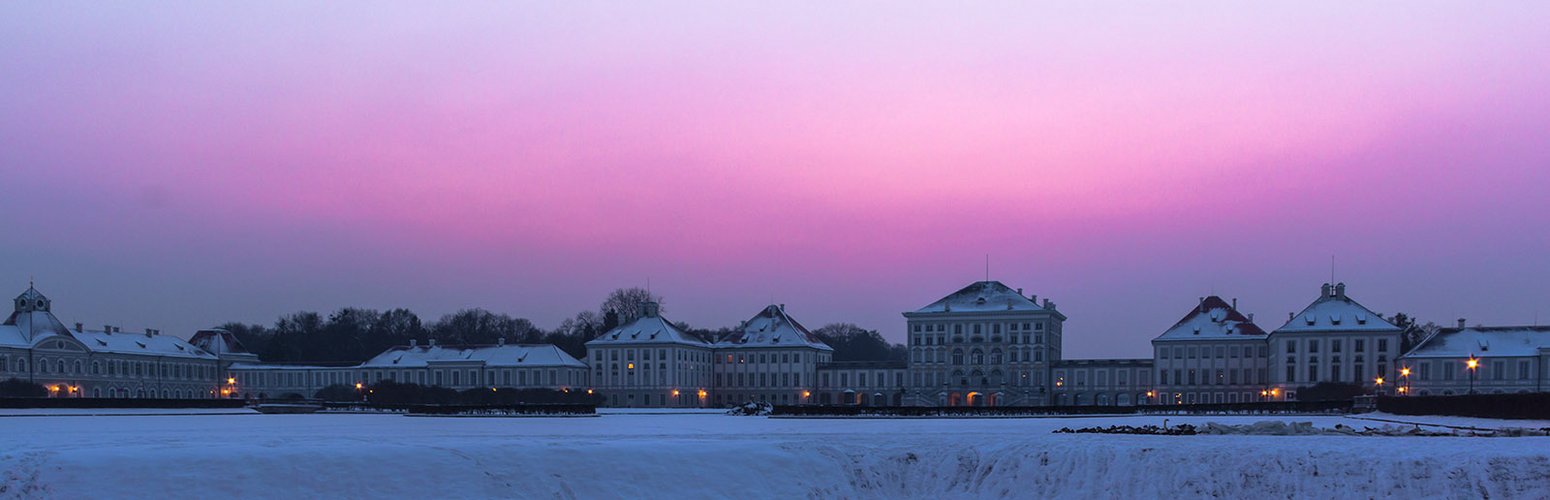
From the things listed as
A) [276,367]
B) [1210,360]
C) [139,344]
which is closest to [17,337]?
[139,344]

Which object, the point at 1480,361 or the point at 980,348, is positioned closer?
the point at 1480,361

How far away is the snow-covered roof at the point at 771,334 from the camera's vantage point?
123 metres

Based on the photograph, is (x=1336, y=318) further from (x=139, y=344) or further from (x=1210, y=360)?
(x=139, y=344)

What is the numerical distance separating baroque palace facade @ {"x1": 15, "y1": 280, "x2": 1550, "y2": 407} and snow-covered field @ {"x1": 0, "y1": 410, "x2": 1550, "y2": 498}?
240 ft

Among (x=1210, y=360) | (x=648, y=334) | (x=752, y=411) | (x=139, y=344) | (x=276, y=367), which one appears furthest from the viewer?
(x=276, y=367)

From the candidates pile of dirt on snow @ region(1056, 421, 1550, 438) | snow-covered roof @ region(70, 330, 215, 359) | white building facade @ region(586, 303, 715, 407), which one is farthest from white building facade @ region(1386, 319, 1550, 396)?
snow-covered roof @ region(70, 330, 215, 359)

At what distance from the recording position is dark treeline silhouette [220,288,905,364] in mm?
154875

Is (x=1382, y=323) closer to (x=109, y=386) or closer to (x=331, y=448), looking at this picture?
(x=331, y=448)

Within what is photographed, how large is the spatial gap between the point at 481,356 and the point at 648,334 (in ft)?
53.0

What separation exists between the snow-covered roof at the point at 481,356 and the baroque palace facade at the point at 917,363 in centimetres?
18

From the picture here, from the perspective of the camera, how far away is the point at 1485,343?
97.6 m

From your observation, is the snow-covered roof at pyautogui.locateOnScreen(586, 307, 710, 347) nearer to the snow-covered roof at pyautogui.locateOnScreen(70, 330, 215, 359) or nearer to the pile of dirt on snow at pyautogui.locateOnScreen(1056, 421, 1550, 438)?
the snow-covered roof at pyautogui.locateOnScreen(70, 330, 215, 359)

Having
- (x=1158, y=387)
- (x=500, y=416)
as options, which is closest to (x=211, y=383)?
(x=500, y=416)

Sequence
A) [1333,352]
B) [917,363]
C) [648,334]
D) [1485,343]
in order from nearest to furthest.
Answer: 1. [1485,343]
2. [1333,352]
3. [917,363]
4. [648,334]
